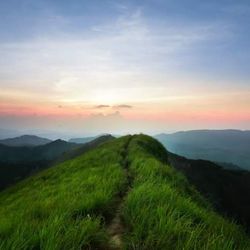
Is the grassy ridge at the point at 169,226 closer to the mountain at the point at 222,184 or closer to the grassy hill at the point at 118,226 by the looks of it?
the grassy hill at the point at 118,226

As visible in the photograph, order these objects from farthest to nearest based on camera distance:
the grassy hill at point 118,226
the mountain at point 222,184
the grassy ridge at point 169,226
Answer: the mountain at point 222,184, the grassy ridge at point 169,226, the grassy hill at point 118,226

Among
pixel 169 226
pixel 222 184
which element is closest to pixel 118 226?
pixel 169 226

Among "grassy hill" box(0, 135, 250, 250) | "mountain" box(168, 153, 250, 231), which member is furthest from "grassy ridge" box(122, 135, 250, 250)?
"mountain" box(168, 153, 250, 231)

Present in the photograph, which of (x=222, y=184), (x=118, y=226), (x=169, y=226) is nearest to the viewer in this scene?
(x=169, y=226)

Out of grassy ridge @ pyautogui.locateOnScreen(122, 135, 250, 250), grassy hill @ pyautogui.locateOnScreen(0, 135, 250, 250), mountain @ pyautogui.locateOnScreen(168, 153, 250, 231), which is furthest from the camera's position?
mountain @ pyautogui.locateOnScreen(168, 153, 250, 231)

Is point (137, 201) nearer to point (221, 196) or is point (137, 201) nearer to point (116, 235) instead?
point (116, 235)

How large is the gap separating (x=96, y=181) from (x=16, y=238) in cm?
719

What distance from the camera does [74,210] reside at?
7938mm

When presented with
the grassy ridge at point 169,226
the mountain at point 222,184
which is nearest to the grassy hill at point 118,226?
the grassy ridge at point 169,226

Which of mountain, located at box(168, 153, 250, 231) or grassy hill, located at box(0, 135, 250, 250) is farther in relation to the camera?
mountain, located at box(168, 153, 250, 231)

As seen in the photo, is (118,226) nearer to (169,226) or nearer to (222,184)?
(169,226)

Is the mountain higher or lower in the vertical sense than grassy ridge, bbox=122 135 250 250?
lower

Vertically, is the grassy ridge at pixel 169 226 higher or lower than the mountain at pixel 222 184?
higher

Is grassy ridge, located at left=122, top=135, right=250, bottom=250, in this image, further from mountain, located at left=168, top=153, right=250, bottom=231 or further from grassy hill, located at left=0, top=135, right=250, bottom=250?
mountain, located at left=168, top=153, right=250, bottom=231
